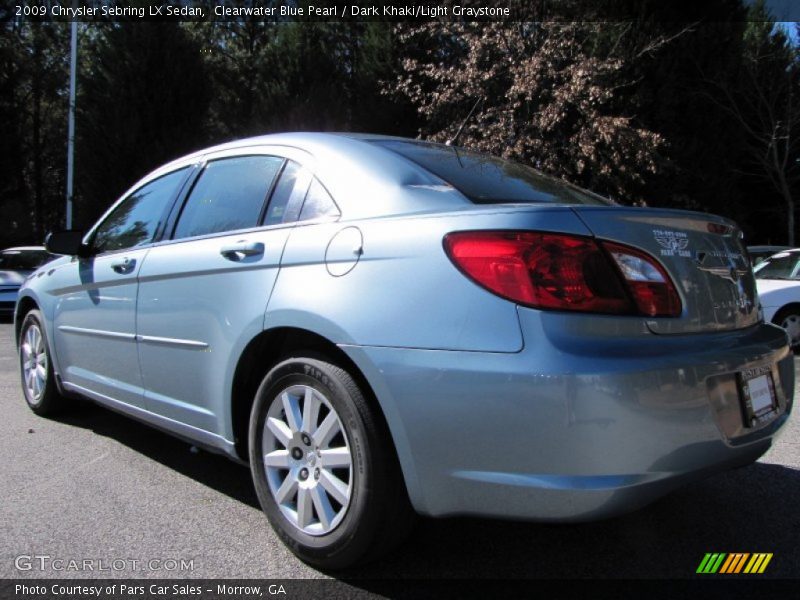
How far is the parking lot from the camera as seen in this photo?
8.21 ft

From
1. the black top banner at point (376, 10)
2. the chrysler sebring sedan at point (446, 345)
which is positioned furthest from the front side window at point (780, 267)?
the chrysler sebring sedan at point (446, 345)

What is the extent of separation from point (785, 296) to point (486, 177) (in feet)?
24.0

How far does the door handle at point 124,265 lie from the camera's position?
350 centimetres

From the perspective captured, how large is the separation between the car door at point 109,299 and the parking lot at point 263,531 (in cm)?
50

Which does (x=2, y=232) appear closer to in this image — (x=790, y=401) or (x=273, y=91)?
(x=273, y=91)

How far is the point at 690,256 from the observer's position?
2271 millimetres

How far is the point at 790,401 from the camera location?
259cm

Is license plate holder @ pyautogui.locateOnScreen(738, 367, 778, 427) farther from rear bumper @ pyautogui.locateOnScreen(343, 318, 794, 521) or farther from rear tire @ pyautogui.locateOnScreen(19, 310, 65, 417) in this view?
rear tire @ pyautogui.locateOnScreen(19, 310, 65, 417)

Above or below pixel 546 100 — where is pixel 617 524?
below

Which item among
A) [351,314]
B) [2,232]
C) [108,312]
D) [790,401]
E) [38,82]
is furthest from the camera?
[38,82]

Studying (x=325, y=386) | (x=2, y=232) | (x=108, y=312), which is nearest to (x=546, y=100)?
(x=108, y=312)

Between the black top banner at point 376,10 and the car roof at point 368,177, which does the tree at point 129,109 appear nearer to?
the black top banner at point 376,10

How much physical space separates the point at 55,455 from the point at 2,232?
916 inches

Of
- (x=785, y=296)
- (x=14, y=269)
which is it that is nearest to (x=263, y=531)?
(x=785, y=296)
